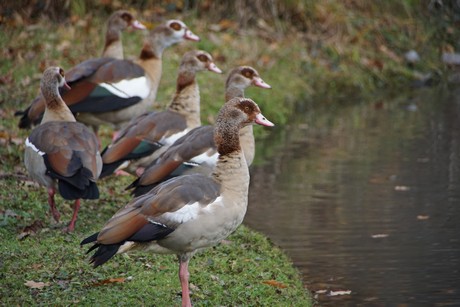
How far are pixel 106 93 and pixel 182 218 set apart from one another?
431 cm

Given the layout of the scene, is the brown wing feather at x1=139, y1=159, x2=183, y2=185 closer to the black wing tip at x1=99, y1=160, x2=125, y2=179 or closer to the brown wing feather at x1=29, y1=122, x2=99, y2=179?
the brown wing feather at x1=29, y1=122, x2=99, y2=179

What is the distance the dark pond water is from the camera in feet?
25.3

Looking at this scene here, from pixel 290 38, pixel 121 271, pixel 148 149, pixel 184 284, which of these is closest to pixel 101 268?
pixel 121 271

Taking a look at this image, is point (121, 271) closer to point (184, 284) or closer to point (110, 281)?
point (110, 281)

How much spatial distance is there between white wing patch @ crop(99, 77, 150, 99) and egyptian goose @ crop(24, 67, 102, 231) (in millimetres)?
1616

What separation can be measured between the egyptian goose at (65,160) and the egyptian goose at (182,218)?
1.38 m

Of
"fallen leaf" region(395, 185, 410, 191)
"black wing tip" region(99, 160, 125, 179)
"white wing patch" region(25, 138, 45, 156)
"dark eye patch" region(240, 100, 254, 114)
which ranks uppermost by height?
"dark eye patch" region(240, 100, 254, 114)

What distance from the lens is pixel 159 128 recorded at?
9.16 meters

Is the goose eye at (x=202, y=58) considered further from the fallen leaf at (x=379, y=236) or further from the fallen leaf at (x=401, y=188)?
the fallen leaf at (x=379, y=236)

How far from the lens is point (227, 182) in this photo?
656cm

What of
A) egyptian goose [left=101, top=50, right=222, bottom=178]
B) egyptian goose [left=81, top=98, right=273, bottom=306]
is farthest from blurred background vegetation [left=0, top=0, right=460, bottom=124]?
egyptian goose [left=81, top=98, right=273, bottom=306]

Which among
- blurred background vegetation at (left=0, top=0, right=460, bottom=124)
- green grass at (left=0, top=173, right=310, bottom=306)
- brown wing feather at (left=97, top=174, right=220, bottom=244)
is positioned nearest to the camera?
brown wing feather at (left=97, top=174, right=220, bottom=244)

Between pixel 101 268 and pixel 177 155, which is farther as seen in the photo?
pixel 177 155

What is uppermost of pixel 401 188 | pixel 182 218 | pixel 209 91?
pixel 182 218
